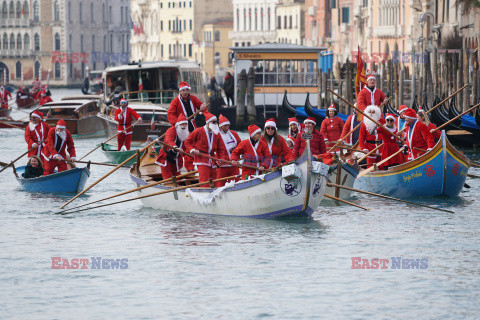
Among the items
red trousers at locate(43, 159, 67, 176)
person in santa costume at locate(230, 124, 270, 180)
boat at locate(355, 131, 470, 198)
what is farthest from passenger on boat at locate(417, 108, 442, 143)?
red trousers at locate(43, 159, 67, 176)

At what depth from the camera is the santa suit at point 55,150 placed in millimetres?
17875

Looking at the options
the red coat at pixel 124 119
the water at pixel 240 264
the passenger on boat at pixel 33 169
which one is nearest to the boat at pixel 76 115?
the red coat at pixel 124 119

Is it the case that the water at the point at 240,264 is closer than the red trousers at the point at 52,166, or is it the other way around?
the water at the point at 240,264

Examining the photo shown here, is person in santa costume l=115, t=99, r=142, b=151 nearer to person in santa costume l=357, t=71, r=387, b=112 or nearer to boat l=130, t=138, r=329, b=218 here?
person in santa costume l=357, t=71, r=387, b=112

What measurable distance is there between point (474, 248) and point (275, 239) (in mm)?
2444

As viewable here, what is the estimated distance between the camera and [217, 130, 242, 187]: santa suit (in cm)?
1539

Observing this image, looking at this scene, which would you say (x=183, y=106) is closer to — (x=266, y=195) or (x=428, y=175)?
(x=266, y=195)

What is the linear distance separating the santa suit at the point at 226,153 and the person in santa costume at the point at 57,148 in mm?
3377

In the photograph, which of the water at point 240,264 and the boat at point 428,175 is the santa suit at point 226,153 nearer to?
the water at point 240,264

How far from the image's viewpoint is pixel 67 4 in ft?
363

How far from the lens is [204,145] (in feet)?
50.3

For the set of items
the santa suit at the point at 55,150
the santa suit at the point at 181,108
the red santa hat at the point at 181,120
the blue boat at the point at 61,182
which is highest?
the santa suit at the point at 181,108

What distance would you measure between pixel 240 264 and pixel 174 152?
3721 millimetres

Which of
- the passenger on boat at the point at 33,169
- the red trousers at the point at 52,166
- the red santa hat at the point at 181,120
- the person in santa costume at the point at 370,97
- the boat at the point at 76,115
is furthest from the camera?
the boat at the point at 76,115
